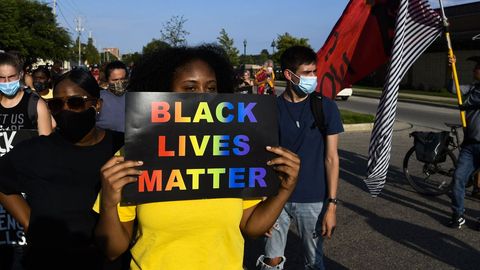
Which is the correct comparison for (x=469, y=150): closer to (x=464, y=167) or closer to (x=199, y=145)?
(x=464, y=167)

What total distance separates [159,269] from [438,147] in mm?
6386

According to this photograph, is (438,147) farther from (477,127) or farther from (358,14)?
(358,14)

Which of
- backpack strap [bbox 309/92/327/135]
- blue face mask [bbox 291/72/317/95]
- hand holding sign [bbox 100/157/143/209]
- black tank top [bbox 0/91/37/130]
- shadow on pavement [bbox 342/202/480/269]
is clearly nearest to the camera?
hand holding sign [bbox 100/157/143/209]

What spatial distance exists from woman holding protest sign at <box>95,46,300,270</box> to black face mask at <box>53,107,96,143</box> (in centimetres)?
49

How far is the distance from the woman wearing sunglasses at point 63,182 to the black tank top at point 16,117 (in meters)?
1.86

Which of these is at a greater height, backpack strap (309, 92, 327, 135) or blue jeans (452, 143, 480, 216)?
backpack strap (309, 92, 327, 135)

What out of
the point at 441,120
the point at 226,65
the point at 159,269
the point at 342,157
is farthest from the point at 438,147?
the point at 441,120

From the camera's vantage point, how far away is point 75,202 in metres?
2.36

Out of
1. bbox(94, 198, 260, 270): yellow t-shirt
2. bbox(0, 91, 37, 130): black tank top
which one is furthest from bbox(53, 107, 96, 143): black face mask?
bbox(0, 91, 37, 130): black tank top

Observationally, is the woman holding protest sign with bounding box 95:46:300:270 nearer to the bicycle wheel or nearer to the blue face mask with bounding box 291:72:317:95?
the blue face mask with bounding box 291:72:317:95

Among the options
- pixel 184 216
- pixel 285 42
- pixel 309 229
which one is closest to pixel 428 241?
pixel 309 229

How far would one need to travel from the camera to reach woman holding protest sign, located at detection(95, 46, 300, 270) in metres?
1.83

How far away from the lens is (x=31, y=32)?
192ft

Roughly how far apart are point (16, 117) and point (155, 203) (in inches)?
114
